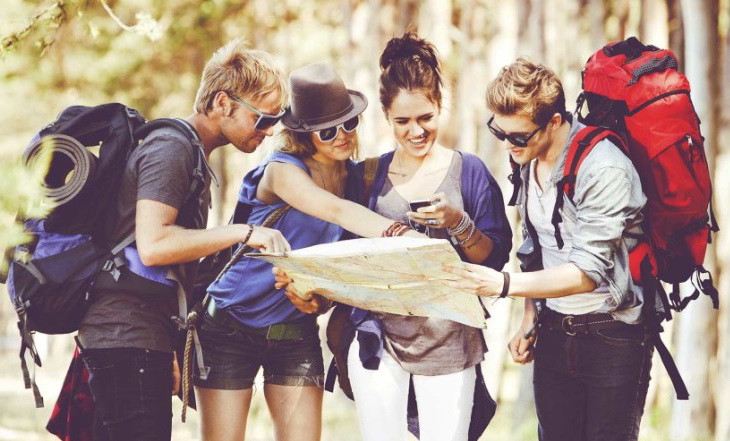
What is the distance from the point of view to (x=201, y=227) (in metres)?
4.46

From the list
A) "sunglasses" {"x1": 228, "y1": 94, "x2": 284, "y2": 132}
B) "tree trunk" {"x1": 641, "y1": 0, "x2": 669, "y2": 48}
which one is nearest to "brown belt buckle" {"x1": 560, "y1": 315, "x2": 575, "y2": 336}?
"sunglasses" {"x1": 228, "y1": 94, "x2": 284, "y2": 132}

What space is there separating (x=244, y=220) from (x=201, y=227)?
385mm

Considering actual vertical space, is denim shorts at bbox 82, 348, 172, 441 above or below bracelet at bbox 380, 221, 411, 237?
below

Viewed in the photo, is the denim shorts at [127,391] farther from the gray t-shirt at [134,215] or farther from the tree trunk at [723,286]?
the tree trunk at [723,286]

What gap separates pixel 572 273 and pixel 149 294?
1616 mm

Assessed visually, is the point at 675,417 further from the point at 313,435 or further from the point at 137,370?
the point at 137,370

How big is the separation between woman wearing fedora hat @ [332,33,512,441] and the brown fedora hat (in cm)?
18

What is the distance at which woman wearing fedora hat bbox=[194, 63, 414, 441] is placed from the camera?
4695mm

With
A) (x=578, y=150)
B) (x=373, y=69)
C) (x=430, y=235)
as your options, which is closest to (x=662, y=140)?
(x=578, y=150)

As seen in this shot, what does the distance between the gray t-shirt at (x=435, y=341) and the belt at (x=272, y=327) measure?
0.38 metres

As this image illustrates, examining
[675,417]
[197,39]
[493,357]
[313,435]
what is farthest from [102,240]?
[197,39]

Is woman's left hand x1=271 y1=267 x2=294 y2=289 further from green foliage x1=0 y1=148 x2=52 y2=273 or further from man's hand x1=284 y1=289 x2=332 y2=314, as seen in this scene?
green foliage x1=0 y1=148 x2=52 y2=273

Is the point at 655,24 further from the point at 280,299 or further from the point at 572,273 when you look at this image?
the point at 572,273

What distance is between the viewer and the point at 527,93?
430 centimetres
